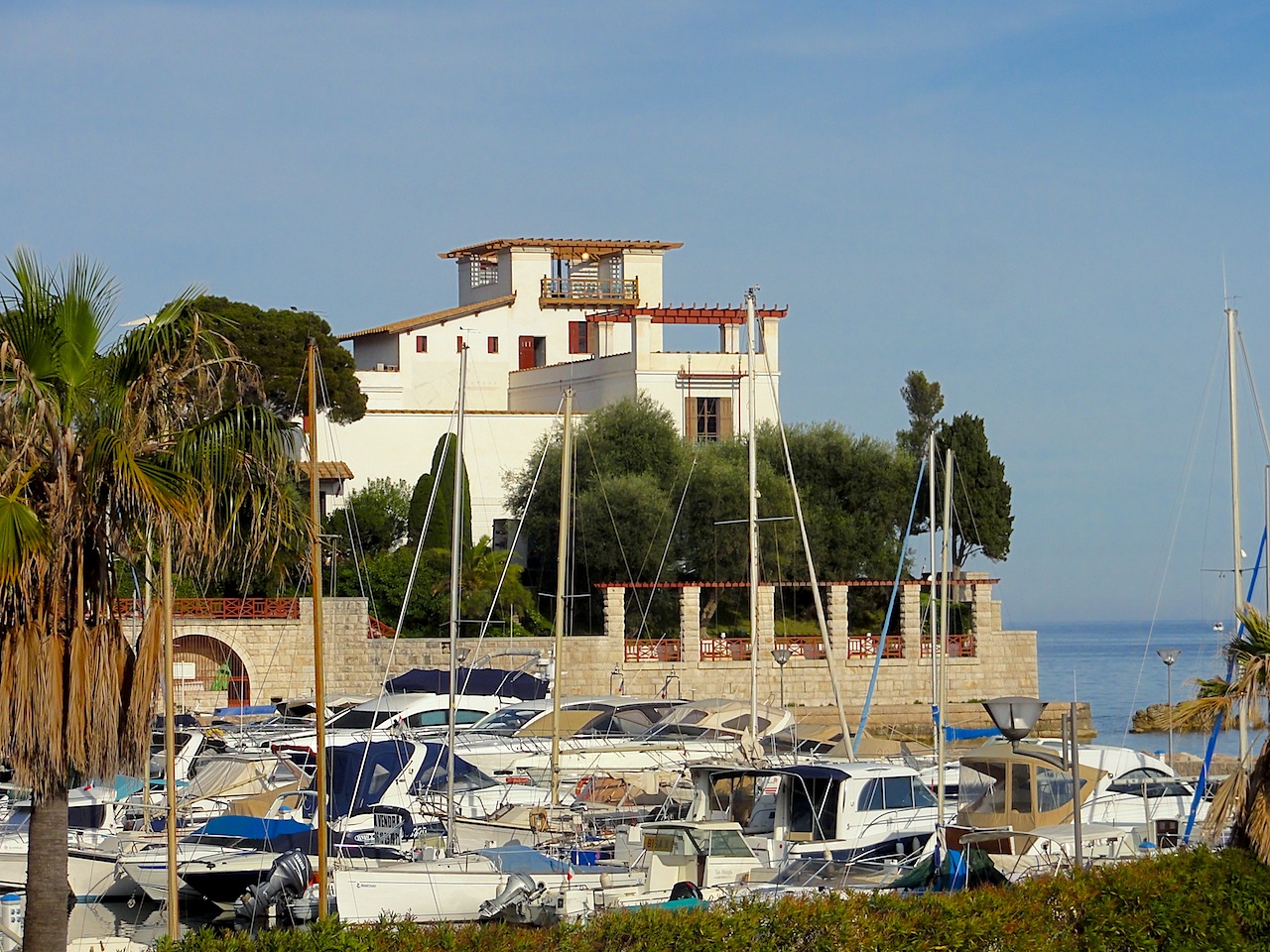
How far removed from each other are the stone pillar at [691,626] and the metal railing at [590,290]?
72.5 ft

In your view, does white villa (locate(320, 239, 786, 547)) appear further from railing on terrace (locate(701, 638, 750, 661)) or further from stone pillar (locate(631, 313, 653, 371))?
railing on terrace (locate(701, 638, 750, 661))

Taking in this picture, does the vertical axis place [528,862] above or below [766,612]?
below

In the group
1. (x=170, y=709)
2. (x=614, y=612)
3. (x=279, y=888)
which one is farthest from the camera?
(x=614, y=612)

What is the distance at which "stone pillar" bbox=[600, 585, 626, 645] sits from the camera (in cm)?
4422

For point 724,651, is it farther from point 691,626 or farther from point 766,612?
point 766,612

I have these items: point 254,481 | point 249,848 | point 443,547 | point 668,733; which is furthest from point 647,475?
point 254,481

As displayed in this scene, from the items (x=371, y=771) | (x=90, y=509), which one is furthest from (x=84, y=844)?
(x=90, y=509)

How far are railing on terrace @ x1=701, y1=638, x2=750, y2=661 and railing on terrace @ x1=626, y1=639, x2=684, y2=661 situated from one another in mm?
748

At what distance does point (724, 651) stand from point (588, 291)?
23621 millimetres

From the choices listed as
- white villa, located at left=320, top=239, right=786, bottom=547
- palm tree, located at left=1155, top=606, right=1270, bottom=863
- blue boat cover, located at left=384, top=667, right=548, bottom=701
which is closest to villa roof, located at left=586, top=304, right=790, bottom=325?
white villa, located at left=320, top=239, right=786, bottom=547

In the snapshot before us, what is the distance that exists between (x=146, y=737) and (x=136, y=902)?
27.7ft

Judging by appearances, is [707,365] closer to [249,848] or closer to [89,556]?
[249,848]

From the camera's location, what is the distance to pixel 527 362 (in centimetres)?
6400

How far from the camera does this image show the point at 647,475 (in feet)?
168
